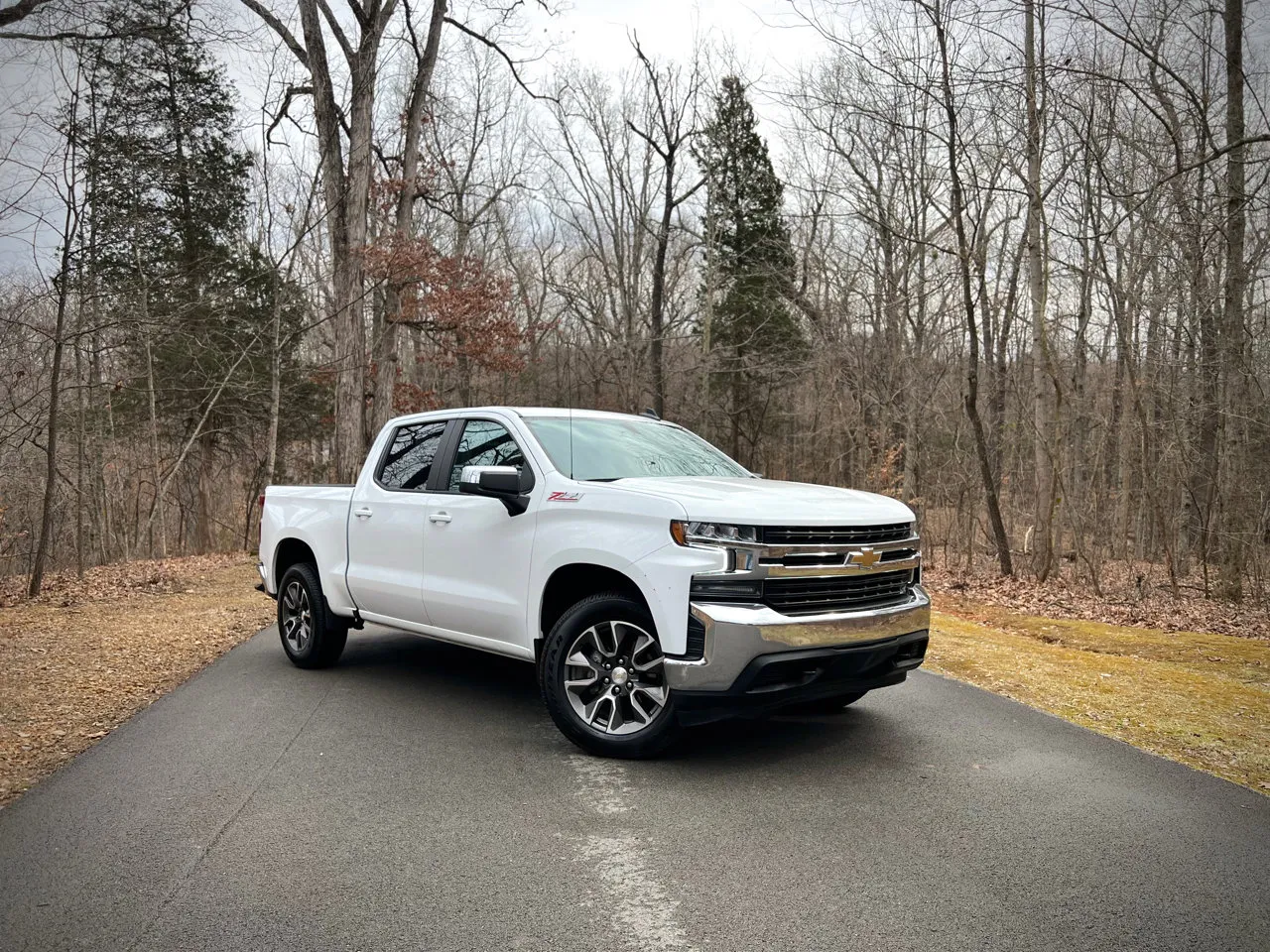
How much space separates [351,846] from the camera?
3.95 metres

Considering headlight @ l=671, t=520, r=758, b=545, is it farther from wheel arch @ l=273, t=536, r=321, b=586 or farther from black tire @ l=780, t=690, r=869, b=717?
wheel arch @ l=273, t=536, r=321, b=586

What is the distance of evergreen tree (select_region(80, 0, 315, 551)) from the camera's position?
18.7 meters

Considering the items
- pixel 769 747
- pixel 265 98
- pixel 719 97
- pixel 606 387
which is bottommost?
pixel 769 747

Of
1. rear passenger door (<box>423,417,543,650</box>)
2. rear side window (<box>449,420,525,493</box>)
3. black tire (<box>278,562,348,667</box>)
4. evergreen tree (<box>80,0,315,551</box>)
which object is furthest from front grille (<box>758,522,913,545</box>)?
evergreen tree (<box>80,0,315,551</box>)

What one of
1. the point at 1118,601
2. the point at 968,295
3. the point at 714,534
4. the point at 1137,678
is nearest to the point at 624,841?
the point at 714,534

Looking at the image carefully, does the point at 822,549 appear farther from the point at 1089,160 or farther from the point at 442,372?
the point at 442,372

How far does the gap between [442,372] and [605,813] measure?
101ft

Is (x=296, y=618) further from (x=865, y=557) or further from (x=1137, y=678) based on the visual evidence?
(x=1137, y=678)

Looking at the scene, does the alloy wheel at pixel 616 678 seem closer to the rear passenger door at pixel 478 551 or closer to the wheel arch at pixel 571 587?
the wheel arch at pixel 571 587

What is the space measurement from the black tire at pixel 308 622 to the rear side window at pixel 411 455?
1.26m

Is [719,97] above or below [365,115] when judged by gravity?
above

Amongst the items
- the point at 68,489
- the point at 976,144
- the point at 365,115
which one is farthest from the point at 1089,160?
the point at 68,489

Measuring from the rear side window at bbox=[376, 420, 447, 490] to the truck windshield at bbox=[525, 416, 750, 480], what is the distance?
38.5 inches

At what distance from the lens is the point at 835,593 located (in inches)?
197
